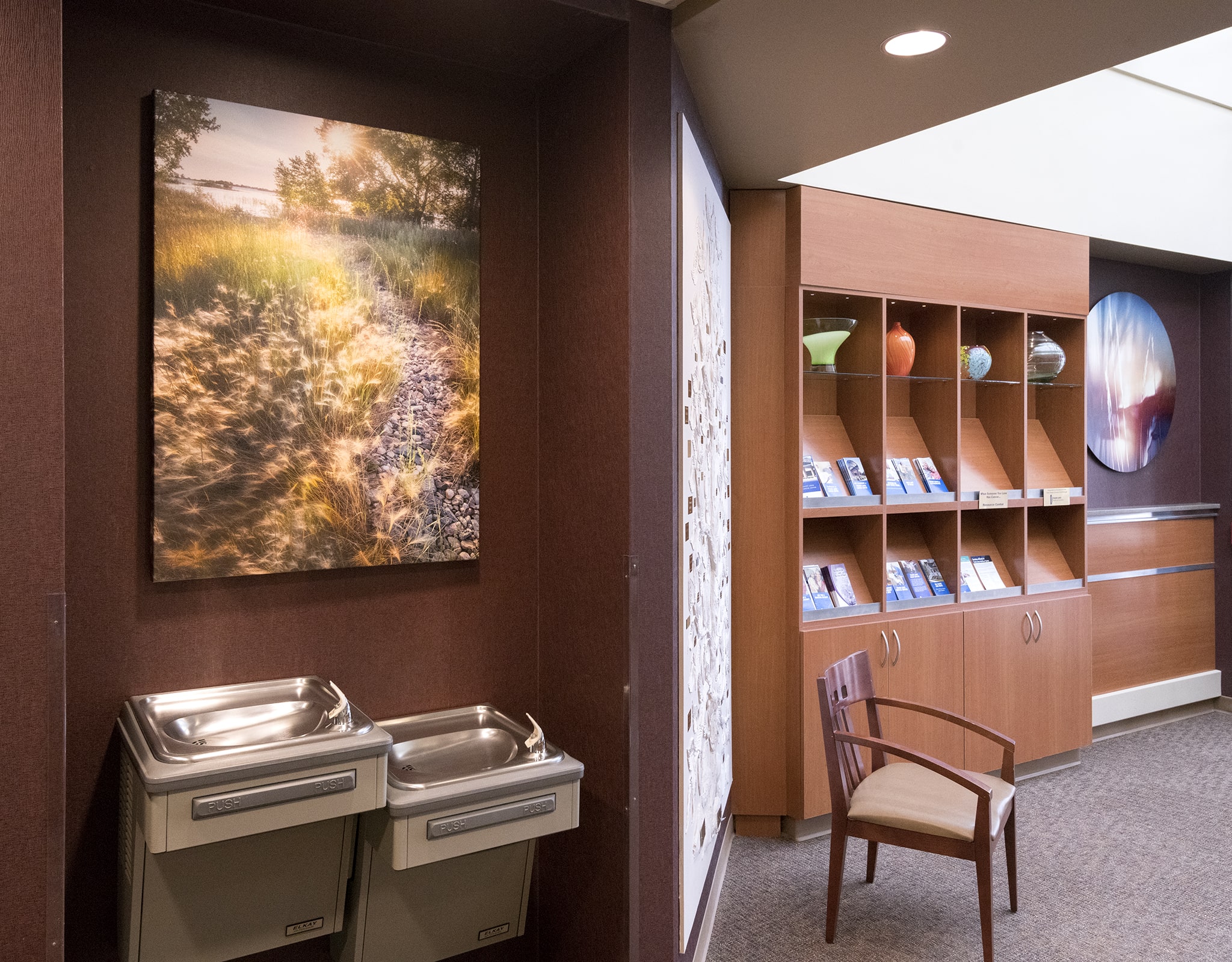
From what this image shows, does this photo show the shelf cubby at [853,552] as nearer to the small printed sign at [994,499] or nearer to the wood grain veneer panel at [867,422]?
the wood grain veneer panel at [867,422]

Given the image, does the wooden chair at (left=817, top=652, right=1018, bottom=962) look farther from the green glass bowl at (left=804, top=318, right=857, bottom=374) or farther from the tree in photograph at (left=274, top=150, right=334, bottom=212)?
the tree in photograph at (left=274, top=150, right=334, bottom=212)

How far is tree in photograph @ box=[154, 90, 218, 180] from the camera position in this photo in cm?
201

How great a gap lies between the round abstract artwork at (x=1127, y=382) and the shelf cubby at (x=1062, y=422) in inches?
21.1

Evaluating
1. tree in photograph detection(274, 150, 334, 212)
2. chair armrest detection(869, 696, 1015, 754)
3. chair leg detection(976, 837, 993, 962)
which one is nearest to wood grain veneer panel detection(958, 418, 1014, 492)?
chair armrest detection(869, 696, 1015, 754)

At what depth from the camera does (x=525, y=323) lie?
2.59m

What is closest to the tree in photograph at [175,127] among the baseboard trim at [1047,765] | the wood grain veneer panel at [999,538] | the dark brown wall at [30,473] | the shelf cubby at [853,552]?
the dark brown wall at [30,473]

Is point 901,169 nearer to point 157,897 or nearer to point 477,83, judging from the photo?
point 477,83

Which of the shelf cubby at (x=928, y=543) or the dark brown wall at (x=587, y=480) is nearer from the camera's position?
the dark brown wall at (x=587, y=480)

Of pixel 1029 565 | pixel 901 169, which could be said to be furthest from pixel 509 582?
pixel 1029 565

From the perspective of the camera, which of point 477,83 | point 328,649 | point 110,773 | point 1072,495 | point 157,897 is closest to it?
point 157,897

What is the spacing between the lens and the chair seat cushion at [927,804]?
2.59m

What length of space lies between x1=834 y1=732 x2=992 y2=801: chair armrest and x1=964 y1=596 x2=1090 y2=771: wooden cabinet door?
126cm

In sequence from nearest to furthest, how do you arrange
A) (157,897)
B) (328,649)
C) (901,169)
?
(157,897), (328,649), (901,169)

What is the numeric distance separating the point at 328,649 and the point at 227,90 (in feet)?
4.87
